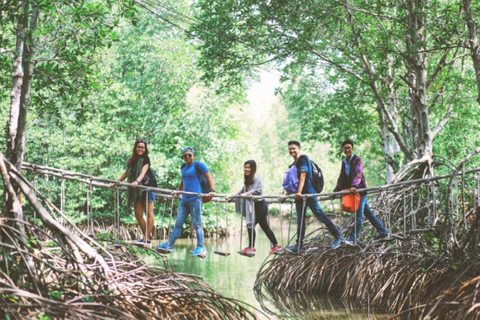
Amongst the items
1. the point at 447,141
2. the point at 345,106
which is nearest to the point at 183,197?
the point at 345,106

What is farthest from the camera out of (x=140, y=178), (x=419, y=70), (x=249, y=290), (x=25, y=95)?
(x=419, y=70)

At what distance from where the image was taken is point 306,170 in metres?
7.15

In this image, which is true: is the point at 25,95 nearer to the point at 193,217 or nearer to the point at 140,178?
the point at 140,178

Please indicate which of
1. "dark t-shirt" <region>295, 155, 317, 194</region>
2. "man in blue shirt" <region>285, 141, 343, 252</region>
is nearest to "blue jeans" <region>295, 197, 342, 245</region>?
"man in blue shirt" <region>285, 141, 343, 252</region>

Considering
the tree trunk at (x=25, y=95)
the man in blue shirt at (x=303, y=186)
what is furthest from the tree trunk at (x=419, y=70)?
the tree trunk at (x=25, y=95)

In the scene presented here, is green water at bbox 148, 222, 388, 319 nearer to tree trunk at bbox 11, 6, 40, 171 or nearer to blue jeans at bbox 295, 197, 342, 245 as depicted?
blue jeans at bbox 295, 197, 342, 245

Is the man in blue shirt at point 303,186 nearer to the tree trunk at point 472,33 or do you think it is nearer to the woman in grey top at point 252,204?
the woman in grey top at point 252,204

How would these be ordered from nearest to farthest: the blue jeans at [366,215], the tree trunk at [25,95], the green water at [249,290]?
the tree trunk at [25,95] < the green water at [249,290] < the blue jeans at [366,215]

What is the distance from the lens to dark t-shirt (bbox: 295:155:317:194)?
7148 mm

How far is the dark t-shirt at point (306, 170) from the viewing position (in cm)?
715

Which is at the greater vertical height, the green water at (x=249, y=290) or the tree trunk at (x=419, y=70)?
the tree trunk at (x=419, y=70)

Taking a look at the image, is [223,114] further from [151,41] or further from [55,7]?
[55,7]

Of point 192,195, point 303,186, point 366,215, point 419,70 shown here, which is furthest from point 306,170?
point 419,70

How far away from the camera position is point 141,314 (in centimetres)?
410
